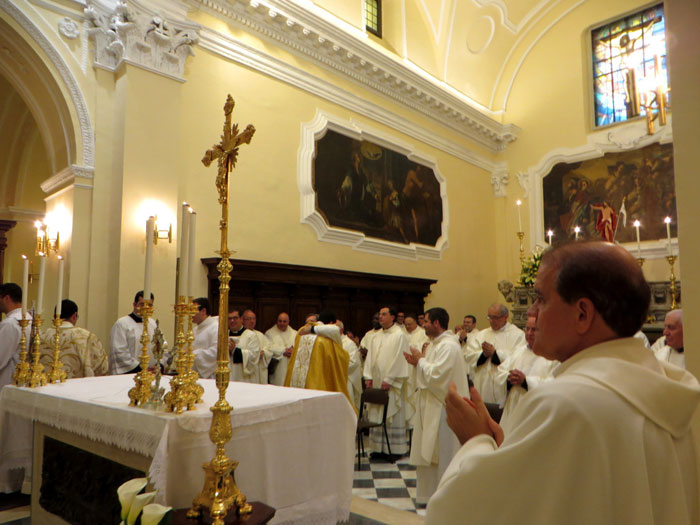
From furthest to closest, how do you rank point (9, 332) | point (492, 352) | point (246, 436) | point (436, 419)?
point (492, 352) → point (436, 419) → point (9, 332) → point (246, 436)

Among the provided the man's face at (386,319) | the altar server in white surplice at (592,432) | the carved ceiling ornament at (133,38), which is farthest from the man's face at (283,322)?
the altar server in white surplice at (592,432)

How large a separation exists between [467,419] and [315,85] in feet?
31.9

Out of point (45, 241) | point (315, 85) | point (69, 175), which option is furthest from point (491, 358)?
point (315, 85)

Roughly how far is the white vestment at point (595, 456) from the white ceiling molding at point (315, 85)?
866 cm

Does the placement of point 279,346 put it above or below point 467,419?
below

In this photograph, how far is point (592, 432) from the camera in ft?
3.88

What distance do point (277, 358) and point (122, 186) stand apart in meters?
3.23

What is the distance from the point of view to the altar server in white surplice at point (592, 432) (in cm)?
119

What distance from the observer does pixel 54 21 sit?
292 inches

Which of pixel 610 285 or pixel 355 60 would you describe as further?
pixel 355 60

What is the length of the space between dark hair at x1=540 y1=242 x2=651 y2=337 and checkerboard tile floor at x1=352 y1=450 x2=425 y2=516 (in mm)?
4121

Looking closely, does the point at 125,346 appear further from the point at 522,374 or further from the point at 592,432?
the point at 592,432

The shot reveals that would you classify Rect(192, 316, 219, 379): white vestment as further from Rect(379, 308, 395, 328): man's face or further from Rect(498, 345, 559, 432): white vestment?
Rect(498, 345, 559, 432): white vestment

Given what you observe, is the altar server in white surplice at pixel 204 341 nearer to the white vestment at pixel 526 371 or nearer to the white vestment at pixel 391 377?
the white vestment at pixel 391 377
